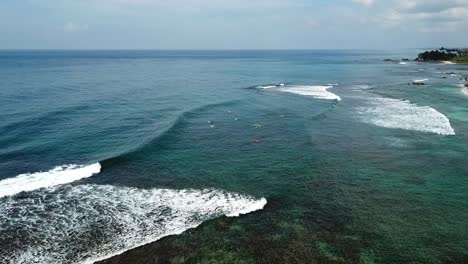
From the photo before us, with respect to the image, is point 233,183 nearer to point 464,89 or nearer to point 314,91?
point 314,91

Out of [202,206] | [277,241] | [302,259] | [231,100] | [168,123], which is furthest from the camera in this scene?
[231,100]

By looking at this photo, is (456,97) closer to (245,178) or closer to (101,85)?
(245,178)

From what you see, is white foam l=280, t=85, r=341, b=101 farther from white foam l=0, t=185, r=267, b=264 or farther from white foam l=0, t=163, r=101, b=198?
white foam l=0, t=163, r=101, b=198

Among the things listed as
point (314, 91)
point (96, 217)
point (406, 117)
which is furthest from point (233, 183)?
point (314, 91)

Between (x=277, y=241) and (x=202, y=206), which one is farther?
(x=202, y=206)

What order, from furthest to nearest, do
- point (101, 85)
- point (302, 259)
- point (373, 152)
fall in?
point (101, 85), point (373, 152), point (302, 259)

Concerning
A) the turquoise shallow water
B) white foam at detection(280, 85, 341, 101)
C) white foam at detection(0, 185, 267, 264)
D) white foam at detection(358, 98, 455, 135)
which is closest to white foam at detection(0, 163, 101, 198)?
the turquoise shallow water

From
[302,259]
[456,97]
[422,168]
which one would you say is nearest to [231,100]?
[422,168]
